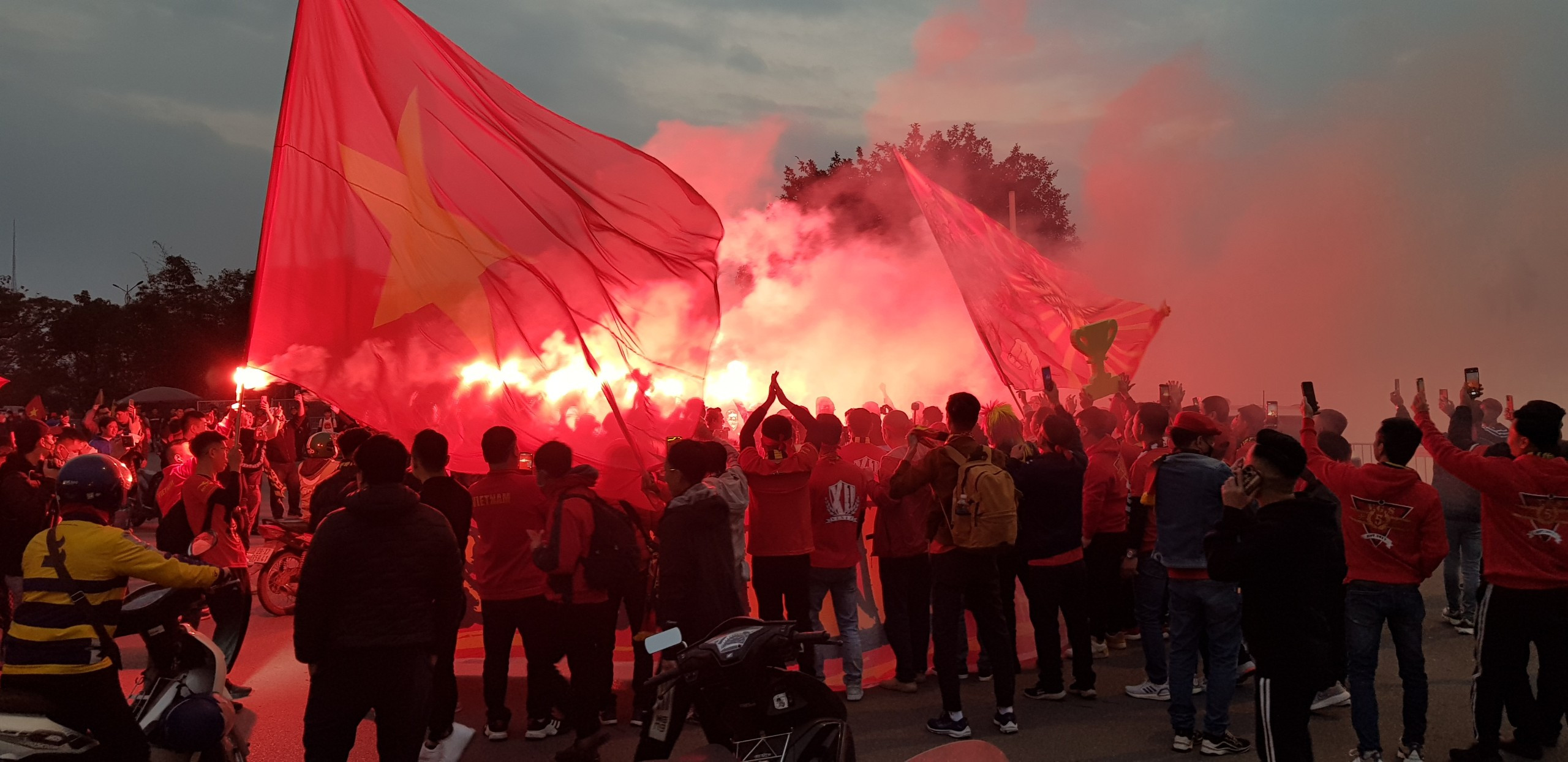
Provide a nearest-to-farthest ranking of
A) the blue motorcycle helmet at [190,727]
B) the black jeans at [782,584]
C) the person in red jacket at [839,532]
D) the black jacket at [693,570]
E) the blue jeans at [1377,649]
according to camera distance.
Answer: the blue motorcycle helmet at [190,727]
the black jacket at [693,570]
the blue jeans at [1377,649]
the black jeans at [782,584]
the person in red jacket at [839,532]

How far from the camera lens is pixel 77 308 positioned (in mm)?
51562

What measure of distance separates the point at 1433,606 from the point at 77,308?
56.7 m

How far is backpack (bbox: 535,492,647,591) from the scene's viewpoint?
632cm

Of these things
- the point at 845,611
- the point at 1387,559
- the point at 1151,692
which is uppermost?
the point at 1387,559

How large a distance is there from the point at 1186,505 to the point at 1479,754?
1.99m

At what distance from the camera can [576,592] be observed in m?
6.44

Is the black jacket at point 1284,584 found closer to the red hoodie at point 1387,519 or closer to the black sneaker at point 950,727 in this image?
the red hoodie at point 1387,519

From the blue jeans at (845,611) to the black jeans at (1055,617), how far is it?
1265 millimetres

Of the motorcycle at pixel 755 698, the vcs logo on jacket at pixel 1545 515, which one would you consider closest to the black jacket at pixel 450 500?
the motorcycle at pixel 755 698

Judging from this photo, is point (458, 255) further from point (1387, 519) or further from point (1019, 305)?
point (1019, 305)

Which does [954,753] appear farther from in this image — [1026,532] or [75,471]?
[1026,532]

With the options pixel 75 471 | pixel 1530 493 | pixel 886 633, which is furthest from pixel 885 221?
pixel 75 471

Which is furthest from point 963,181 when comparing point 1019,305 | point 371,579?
point 371,579

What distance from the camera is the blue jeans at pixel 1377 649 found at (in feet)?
19.7
